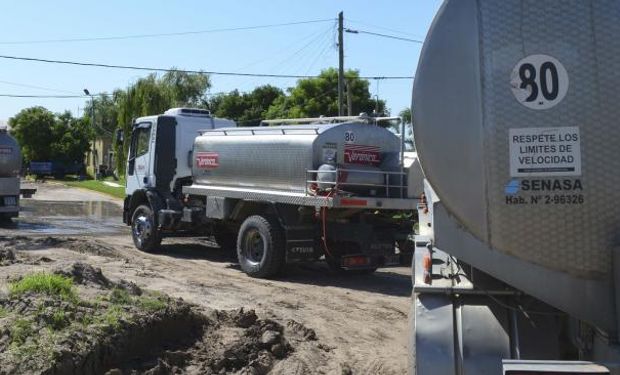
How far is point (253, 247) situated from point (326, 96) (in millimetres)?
25549

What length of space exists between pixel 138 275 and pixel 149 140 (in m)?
4.59

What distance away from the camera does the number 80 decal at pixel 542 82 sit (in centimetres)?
297

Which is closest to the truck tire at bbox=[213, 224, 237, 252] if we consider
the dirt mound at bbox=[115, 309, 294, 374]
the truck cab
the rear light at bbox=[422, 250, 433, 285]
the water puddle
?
the truck cab

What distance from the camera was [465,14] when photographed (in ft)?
10.2

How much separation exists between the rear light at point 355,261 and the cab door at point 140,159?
5.84 meters

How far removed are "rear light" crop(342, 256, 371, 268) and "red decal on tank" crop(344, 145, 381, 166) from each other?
160 centimetres

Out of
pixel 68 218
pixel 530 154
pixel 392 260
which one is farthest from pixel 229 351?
pixel 68 218

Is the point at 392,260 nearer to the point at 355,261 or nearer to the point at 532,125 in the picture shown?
the point at 355,261

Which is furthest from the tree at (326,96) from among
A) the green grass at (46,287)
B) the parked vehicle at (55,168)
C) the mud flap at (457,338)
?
the parked vehicle at (55,168)

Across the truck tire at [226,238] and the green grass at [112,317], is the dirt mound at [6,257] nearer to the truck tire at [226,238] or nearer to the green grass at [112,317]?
the green grass at [112,317]

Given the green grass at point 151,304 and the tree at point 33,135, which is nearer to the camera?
the green grass at point 151,304

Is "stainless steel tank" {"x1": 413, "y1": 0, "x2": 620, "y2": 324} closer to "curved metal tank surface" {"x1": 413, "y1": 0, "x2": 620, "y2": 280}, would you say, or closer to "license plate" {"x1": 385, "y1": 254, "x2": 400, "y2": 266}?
"curved metal tank surface" {"x1": 413, "y1": 0, "x2": 620, "y2": 280}

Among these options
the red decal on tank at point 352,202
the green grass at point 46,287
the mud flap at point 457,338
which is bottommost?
the green grass at point 46,287

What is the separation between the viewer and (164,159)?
14.7 meters
